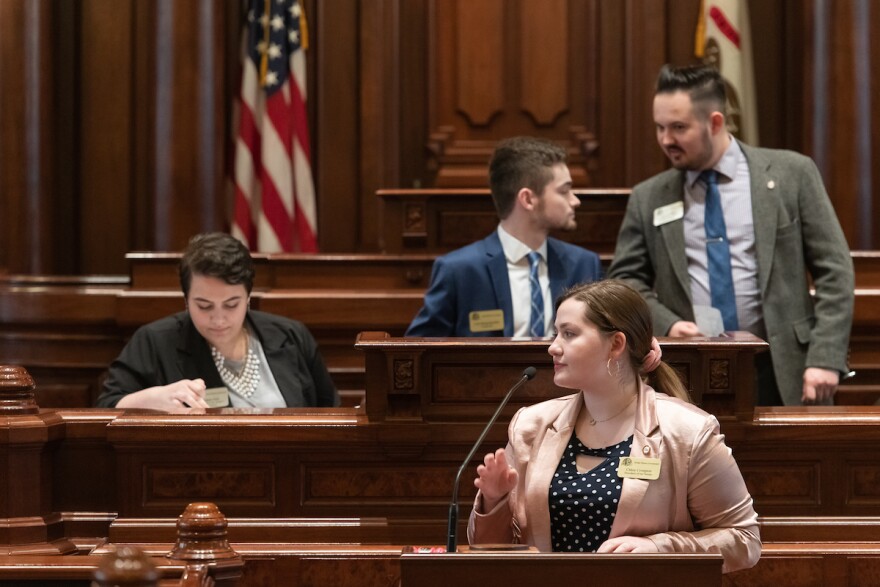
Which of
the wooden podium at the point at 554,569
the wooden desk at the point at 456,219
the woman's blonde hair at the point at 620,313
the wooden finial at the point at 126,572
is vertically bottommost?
the wooden podium at the point at 554,569

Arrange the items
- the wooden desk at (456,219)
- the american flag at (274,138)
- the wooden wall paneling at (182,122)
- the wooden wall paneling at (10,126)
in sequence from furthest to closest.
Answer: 1. the american flag at (274,138)
2. the wooden wall paneling at (10,126)
3. the wooden wall paneling at (182,122)
4. the wooden desk at (456,219)

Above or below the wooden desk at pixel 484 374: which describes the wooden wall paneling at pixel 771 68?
above

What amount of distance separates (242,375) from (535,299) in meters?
0.88

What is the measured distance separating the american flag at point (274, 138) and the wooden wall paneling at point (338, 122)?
10 centimetres

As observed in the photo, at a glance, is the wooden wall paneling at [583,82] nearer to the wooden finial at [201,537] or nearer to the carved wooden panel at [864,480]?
the carved wooden panel at [864,480]

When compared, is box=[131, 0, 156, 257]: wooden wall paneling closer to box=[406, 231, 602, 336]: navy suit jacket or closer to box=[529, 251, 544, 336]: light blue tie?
box=[406, 231, 602, 336]: navy suit jacket

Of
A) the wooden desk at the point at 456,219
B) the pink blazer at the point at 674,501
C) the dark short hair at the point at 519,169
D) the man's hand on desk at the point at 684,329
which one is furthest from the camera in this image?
→ the wooden desk at the point at 456,219

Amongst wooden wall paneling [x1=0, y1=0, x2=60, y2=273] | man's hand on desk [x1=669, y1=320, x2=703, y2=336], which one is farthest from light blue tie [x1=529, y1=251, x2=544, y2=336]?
wooden wall paneling [x1=0, y1=0, x2=60, y2=273]

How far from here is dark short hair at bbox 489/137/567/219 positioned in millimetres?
3846

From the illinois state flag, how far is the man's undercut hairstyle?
1994mm

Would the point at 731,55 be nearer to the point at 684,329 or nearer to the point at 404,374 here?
the point at 684,329

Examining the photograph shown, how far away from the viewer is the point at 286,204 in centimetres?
593

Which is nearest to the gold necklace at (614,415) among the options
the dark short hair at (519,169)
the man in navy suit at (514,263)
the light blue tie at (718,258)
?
the man in navy suit at (514,263)

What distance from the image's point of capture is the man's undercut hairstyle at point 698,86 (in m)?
3.78
